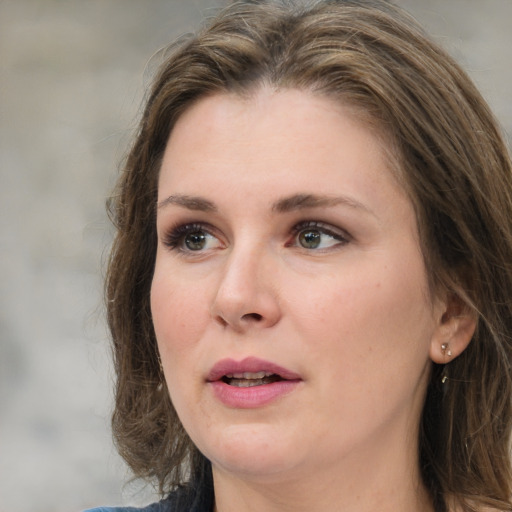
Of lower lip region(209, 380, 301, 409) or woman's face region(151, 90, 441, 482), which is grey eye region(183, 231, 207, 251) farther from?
lower lip region(209, 380, 301, 409)

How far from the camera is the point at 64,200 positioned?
4613 mm

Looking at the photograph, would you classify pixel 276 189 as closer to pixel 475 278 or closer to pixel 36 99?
pixel 475 278

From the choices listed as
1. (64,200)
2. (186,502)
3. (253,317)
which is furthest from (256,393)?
(64,200)

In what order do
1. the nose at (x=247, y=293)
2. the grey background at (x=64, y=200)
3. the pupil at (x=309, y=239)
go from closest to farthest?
the nose at (x=247, y=293)
the pupil at (x=309, y=239)
the grey background at (x=64, y=200)

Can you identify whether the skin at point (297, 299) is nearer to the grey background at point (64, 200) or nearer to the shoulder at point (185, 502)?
the shoulder at point (185, 502)

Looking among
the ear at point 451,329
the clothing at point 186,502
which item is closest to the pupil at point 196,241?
the ear at point 451,329

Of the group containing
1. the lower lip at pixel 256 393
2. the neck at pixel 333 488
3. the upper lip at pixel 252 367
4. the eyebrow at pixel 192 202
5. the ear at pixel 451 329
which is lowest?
the neck at pixel 333 488

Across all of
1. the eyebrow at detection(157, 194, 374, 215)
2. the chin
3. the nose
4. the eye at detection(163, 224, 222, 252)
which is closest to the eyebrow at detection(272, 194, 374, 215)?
the eyebrow at detection(157, 194, 374, 215)

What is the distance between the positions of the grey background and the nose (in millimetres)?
2197

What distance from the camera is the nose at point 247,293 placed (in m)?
2.12

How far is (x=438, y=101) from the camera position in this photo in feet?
7.84

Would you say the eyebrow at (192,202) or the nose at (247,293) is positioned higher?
the eyebrow at (192,202)

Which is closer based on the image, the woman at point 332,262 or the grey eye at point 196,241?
the woman at point 332,262

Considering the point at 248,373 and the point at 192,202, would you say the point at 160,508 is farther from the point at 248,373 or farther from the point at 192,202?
the point at 192,202
